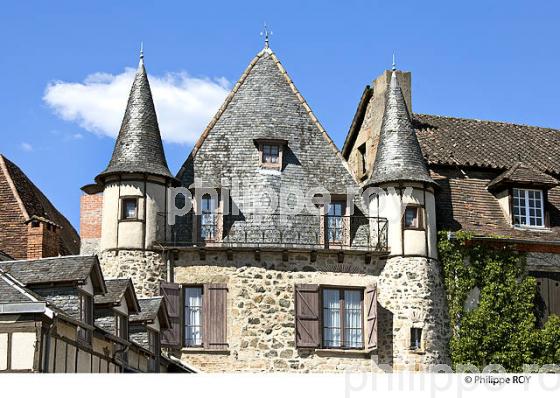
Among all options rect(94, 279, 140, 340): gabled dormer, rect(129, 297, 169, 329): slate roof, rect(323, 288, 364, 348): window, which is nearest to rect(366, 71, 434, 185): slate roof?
rect(323, 288, 364, 348): window

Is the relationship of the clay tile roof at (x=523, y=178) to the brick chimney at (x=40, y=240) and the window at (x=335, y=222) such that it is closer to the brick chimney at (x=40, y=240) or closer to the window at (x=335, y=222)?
the window at (x=335, y=222)

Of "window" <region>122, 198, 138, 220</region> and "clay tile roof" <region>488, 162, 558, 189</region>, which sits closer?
"window" <region>122, 198, 138, 220</region>

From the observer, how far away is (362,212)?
3331 cm

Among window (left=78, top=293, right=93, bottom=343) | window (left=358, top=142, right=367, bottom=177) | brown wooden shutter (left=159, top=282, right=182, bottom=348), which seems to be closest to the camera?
window (left=78, top=293, right=93, bottom=343)

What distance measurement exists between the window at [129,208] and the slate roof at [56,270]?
8.13 meters

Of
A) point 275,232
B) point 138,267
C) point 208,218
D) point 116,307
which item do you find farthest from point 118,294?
point 275,232

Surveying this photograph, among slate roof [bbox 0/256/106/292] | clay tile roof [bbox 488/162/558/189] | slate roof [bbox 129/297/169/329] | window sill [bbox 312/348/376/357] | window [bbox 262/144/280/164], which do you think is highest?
window [bbox 262/144/280/164]

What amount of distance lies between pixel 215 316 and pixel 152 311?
3.85 m

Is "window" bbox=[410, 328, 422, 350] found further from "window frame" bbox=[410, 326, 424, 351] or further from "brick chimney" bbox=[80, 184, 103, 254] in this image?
"brick chimney" bbox=[80, 184, 103, 254]

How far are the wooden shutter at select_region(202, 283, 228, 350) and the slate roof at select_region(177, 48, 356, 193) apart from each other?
316 centimetres

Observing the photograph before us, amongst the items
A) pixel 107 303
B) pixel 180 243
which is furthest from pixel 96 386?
pixel 180 243

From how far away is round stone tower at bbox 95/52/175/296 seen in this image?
31.2 m

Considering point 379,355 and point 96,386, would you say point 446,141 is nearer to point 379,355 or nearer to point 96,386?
point 379,355

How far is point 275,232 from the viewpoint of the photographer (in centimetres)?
3216
